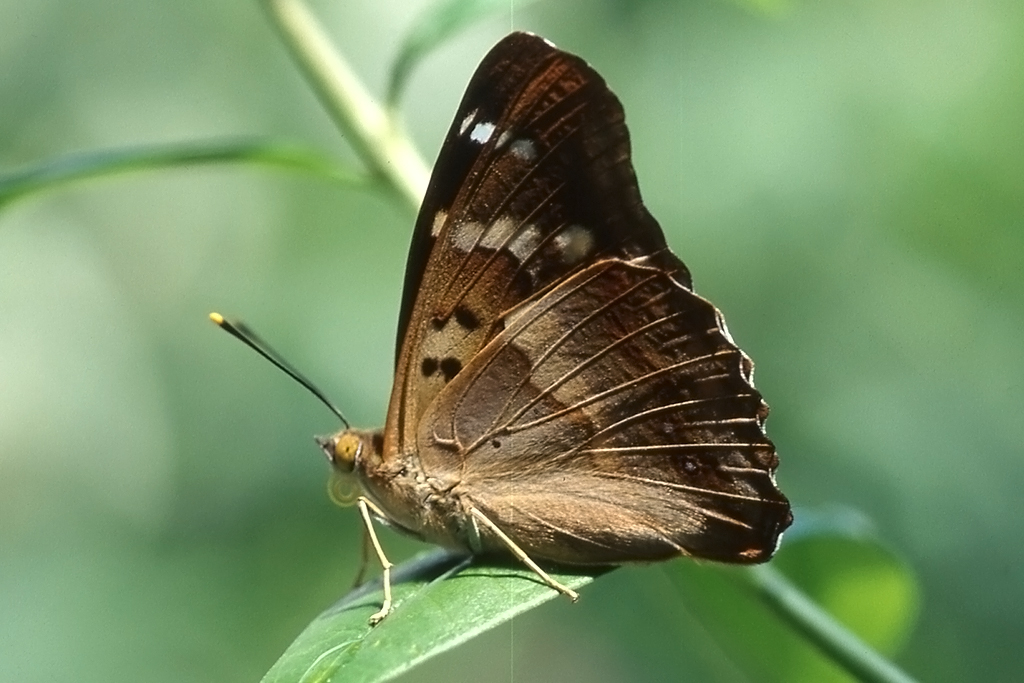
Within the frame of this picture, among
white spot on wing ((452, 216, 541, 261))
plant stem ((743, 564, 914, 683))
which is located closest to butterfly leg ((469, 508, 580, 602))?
plant stem ((743, 564, 914, 683))

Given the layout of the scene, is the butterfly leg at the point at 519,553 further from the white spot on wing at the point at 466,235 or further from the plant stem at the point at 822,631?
the white spot on wing at the point at 466,235

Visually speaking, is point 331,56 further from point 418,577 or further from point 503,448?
point 418,577

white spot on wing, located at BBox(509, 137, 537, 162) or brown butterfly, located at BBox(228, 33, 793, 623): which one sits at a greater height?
white spot on wing, located at BBox(509, 137, 537, 162)

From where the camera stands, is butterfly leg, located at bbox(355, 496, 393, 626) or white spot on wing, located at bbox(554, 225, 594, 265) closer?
butterfly leg, located at bbox(355, 496, 393, 626)

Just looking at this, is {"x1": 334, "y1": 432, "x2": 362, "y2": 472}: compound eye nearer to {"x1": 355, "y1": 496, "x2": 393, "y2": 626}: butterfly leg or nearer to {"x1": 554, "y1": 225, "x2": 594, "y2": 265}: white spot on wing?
{"x1": 355, "y1": 496, "x2": 393, "y2": 626}: butterfly leg

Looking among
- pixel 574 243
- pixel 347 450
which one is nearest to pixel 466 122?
pixel 574 243

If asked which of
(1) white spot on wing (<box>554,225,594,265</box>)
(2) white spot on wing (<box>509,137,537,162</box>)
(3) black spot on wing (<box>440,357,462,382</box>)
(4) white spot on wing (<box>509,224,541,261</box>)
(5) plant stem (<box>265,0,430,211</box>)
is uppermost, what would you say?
(5) plant stem (<box>265,0,430,211</box>)

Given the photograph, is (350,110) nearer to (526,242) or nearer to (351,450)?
(526,242)

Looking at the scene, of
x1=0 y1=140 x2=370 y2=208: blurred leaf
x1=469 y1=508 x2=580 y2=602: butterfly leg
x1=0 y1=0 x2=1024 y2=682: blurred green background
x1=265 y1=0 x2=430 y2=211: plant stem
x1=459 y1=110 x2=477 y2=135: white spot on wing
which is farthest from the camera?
x1=0 y1=0 x2=1024 y2=682: blurred green background
